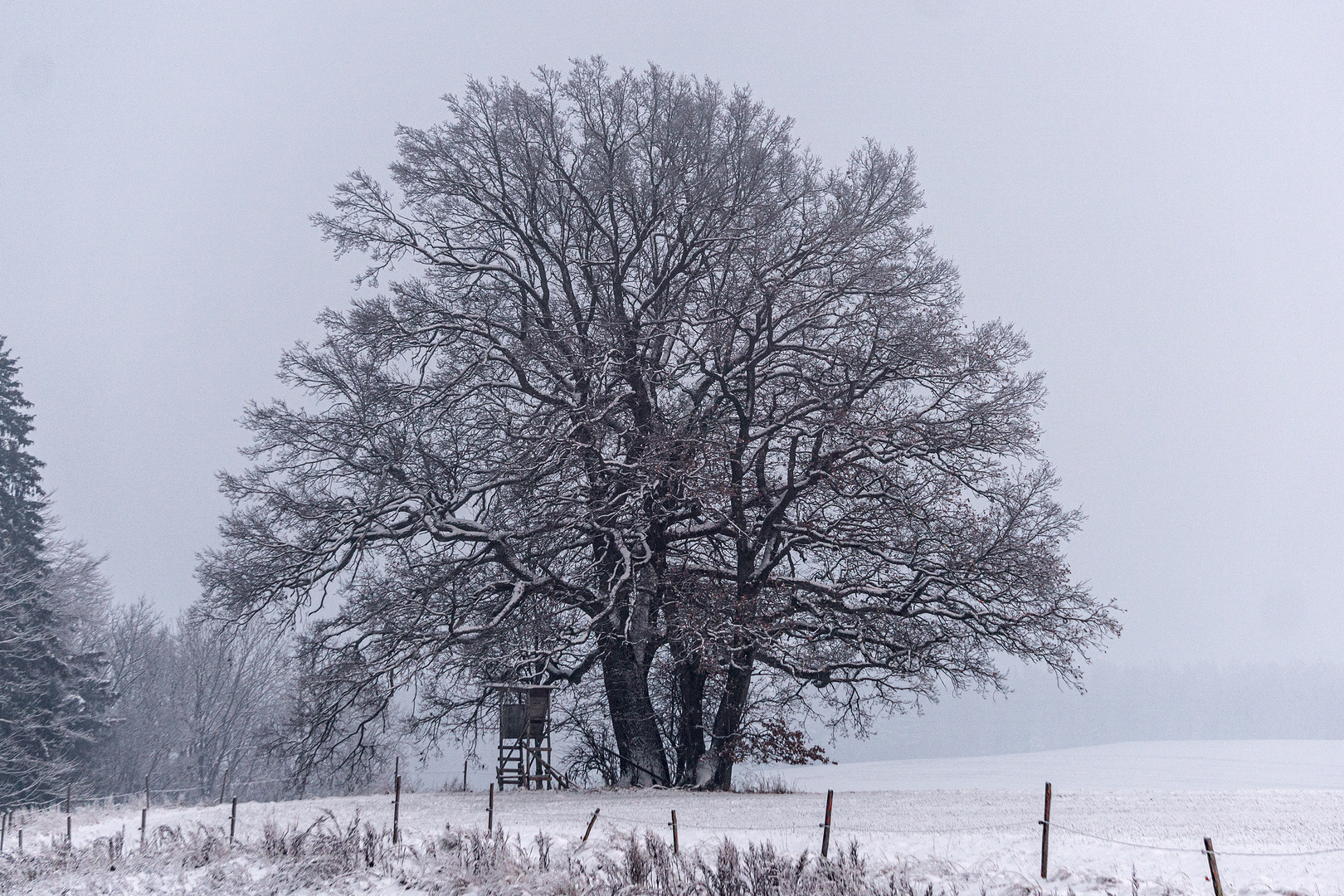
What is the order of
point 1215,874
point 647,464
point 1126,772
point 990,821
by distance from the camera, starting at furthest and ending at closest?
point 1126,772 → point 647,464 → point 990,821 → point 1215,874

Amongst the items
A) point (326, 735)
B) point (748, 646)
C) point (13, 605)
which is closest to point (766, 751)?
point (748, 646)

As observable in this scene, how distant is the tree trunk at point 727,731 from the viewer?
18453 millimetres

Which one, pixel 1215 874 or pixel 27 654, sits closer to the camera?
pixel 1215 874

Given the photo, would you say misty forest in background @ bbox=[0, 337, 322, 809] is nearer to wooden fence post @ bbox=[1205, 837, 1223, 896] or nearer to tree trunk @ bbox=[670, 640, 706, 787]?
tree trunk @ bbox=[670, 640, 706, 787]

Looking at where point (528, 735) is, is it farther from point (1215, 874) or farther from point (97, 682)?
point (97, 682)

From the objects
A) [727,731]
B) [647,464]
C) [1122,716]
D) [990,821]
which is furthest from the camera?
[1122,716]

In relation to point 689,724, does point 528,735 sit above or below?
below

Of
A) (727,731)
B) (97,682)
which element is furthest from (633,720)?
(97,682)

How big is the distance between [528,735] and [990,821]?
10.3m

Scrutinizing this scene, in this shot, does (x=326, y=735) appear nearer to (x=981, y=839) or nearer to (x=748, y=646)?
(x=748, y=646)

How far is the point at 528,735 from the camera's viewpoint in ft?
65.0

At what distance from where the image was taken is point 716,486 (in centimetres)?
1709

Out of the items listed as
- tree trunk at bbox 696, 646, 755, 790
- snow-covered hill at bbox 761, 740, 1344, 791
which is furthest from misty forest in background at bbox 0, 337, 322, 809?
snow-covered hill at bbox 761, 740, 1344, 791

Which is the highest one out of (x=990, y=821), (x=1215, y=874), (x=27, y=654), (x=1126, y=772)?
(x=27, y=654)
